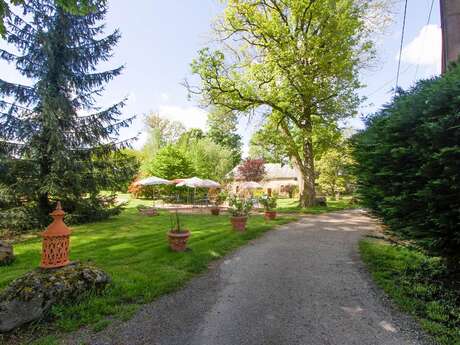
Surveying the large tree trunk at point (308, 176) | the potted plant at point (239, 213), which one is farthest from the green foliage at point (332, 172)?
the potted plant at point (239, 213)

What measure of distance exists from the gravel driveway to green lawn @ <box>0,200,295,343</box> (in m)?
0.30

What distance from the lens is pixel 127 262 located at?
5434 mm

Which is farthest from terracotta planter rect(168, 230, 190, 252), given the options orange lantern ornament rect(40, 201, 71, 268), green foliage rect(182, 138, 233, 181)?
green foliage rect(182, 138, 233, 181)

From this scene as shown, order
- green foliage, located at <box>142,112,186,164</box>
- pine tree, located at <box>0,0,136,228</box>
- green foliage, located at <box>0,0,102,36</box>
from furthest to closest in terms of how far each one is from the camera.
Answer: green foliage, located at <box>142,112,186,164</box>
pine tree, located at <box>0,0,136,228</box>
green foliage, located at <box>0,0,102,36</box>

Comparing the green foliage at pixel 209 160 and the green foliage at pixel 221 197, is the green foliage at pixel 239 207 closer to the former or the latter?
the green foliage at pixel 221 197

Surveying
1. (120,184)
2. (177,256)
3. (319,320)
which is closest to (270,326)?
(319,320)

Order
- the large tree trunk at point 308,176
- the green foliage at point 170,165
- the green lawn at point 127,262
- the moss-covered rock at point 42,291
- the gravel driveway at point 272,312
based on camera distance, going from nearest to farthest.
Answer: the gravel driveway at point 272,312 → the moss-covered rock at point 42,291 → the green lawn at point 127,262 → the large tree trunk at point 308,176 → the green foliage at point 170,165

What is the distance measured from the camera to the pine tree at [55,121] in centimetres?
978

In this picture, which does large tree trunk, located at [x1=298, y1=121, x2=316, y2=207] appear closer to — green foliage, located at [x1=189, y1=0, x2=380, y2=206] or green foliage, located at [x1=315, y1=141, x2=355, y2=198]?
green foliage, located at [x1=189, y1=0, x2=380, y2=206]

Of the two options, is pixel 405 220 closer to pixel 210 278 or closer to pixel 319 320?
pixel 319 320

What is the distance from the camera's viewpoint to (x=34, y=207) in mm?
10172

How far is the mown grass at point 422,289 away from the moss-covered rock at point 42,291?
4398 mm

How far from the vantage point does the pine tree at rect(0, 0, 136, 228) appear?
9.78 metres

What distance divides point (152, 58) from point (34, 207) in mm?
8444
